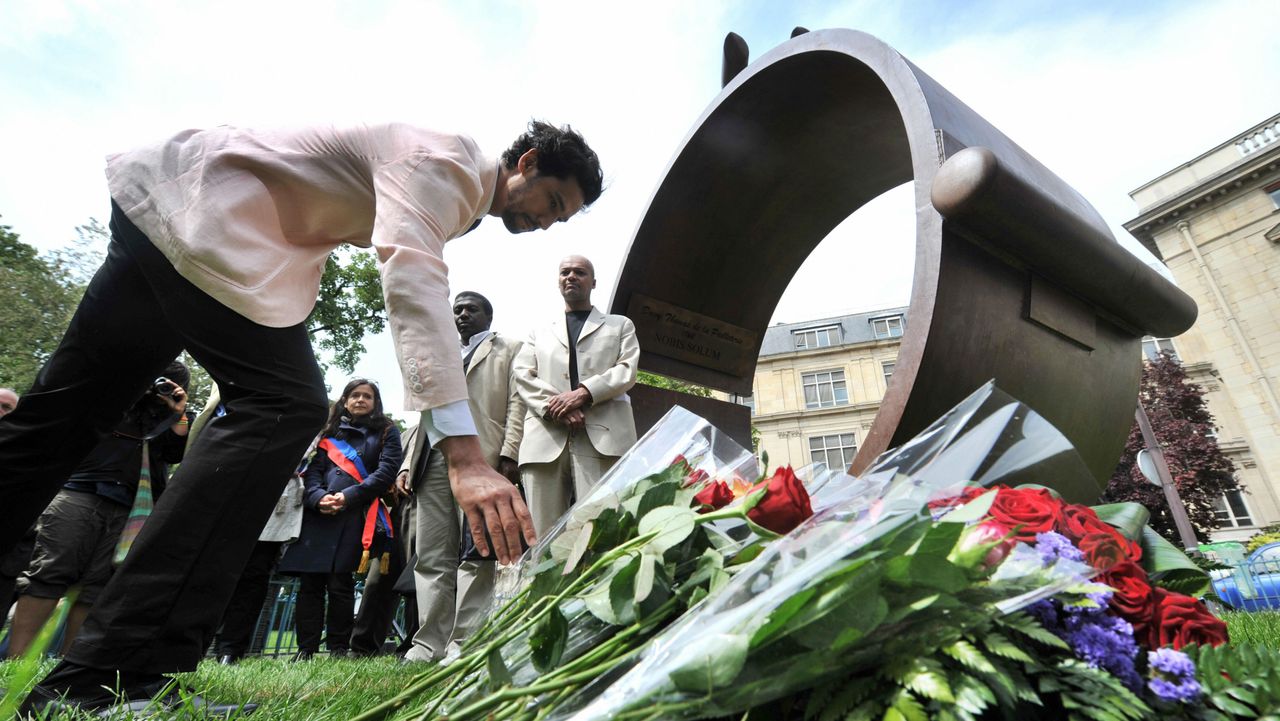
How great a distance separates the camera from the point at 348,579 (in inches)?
177

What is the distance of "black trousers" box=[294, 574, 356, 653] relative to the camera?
4183 mm

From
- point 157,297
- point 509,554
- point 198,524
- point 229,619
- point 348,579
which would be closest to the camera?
point 509,554

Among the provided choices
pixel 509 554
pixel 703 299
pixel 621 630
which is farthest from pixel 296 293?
pixel 703 299

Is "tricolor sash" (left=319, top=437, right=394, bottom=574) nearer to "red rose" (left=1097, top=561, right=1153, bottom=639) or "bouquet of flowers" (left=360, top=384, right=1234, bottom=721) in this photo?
"bouquet of flowers" (left=360, top=384, right=1234, bottom=721)

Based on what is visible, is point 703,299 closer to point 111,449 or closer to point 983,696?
point 983,696

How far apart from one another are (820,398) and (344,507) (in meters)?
30.6

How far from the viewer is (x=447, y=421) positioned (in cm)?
154

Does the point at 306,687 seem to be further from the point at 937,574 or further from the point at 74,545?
the point at 74,545

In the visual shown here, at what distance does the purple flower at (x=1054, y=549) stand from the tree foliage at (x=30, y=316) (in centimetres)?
2484

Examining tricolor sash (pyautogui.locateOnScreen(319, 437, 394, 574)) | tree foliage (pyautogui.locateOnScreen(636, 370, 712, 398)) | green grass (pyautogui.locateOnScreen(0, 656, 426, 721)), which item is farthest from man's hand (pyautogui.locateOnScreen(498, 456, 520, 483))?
green grass (pyautogui.locateOnScreen(0, 656, 426, 721))

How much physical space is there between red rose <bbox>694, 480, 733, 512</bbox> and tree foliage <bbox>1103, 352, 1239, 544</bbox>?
18.5 metres

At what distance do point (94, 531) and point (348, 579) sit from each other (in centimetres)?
148

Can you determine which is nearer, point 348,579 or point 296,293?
point 296,293

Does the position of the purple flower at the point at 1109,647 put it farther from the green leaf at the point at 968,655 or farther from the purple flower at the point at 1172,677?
the green leaf at the point at 968,655
